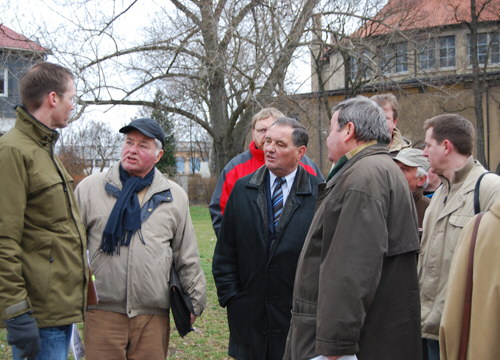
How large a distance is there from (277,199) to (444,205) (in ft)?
3.96

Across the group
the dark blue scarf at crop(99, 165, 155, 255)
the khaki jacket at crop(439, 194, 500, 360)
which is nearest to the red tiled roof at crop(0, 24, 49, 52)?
the dark blue scarf at crop(99, 165, 155, 255)

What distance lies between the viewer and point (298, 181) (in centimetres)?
426

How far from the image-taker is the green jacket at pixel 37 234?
285cm

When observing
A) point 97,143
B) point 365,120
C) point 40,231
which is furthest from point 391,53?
point 97,143

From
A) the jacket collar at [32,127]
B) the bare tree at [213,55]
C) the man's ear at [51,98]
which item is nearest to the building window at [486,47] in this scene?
the bare tree at [213,55]

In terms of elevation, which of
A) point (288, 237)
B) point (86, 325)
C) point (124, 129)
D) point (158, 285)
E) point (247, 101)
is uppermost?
point (247, 101)

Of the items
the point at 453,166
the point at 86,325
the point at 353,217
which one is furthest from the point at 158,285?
the point at 453,166

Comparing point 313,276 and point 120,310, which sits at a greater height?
point 313,276

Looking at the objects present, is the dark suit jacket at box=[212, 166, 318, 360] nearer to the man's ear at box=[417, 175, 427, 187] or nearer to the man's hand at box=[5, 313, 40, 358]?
the man's ear at box=[417, 175, 427, 187]

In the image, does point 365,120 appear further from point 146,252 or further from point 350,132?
point 146,252

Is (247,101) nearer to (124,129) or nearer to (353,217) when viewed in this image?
(124,129)

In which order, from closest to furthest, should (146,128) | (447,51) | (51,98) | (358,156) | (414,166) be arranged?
1. (358,156)
2. (51,98)
3. (146,128)
4. (414,166)
5. (447,51)

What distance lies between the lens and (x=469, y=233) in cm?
216

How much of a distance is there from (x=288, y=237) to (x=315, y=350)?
1.31 metres
